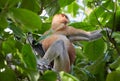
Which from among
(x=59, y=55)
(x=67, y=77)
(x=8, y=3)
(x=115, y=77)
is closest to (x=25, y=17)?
(x=8, y=3)

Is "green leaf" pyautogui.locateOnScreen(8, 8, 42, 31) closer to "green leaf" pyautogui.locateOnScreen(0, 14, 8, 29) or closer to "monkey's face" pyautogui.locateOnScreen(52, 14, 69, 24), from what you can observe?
"green leaf" pyautogui.locateOnScreen(0, 14, 8, 29)

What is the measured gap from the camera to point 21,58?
41.6 inches

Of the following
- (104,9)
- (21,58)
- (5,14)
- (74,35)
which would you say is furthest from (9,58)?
(74,35)

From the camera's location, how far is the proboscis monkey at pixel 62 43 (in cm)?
226

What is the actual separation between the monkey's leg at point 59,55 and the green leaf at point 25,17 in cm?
127

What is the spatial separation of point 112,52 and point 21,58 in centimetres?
88

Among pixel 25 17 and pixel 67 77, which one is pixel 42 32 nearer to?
pixel 67 77

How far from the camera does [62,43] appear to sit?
2436mm

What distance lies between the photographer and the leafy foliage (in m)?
0.93

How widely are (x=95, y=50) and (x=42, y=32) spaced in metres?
0.31

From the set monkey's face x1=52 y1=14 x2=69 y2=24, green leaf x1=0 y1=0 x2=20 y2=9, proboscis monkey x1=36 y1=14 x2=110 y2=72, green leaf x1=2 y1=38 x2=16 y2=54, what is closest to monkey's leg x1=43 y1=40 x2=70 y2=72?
proboscis monkey x1=36 y1=14 x2=110 y2=72

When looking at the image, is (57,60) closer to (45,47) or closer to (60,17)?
(45,47)

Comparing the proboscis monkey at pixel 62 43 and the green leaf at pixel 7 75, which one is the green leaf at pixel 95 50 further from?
the green leaf at pixel 7 75

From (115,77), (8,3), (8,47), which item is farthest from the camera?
(115,77)
